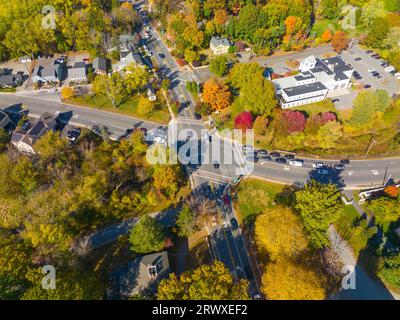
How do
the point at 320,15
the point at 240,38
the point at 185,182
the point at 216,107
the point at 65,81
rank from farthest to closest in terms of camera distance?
the point at 320,15 < the point at 240,38 < the point at 65,81 < the point at 216,107 < the point at 185,182

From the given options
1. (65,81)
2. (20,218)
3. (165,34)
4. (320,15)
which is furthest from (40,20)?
(320,15)

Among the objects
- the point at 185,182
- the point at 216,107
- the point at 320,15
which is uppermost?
the point at 320,15

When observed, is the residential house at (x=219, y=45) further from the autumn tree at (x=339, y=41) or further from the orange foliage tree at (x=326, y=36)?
the autumn tree at (x=339, y=41)

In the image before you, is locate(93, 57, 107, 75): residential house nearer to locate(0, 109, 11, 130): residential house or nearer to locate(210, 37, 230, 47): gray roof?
locate(0, 109, 11, 130): residential house

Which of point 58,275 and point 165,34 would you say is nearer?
point 58,275

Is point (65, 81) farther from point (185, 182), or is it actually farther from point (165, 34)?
point (185, 182)

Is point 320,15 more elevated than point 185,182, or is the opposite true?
point 320,15

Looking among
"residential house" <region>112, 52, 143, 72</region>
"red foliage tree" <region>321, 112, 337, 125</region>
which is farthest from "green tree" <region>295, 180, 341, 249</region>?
"residential house" <region>112, 52, 143, 72</region>

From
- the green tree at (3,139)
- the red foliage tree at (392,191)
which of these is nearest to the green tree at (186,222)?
the red foliage tree at (392,191)
